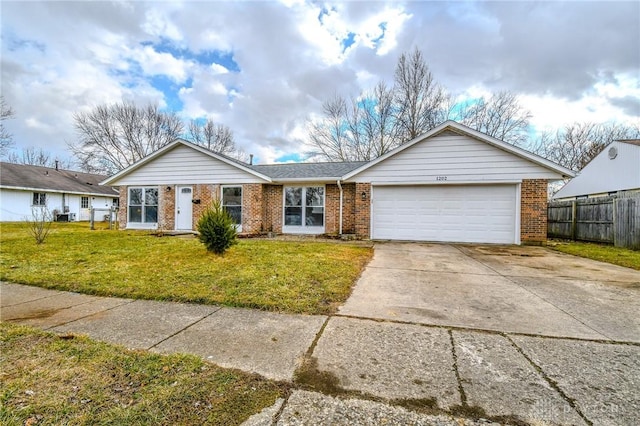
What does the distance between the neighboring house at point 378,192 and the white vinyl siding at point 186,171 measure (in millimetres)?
46

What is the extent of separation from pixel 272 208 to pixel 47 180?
919 inches

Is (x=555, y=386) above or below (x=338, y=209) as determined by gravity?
below

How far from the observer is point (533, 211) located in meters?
→ 10.3

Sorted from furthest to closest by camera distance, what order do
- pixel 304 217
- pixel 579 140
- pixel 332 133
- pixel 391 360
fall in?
pixel 579 140
pixel 332 133
pixel 304 217
pixel 391 360

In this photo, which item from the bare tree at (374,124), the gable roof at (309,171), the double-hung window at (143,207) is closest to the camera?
the gable roof at (309,171)

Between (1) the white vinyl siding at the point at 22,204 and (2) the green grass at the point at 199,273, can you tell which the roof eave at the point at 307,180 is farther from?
(1) the white vinyl siding at the point at 22,204

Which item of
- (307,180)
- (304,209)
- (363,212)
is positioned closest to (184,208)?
(304,209)

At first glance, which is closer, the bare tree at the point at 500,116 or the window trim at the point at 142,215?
the window trim at the point at 142,215

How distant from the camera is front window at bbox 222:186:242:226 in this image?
13.2 m

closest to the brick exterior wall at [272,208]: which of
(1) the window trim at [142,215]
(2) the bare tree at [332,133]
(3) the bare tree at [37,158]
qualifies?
(1) the window trim at [142,215]

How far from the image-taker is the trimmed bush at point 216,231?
22.0 feet

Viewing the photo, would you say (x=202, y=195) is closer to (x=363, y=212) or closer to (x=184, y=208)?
(x=184, y=208)

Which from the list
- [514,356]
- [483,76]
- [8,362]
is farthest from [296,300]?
[483,76]

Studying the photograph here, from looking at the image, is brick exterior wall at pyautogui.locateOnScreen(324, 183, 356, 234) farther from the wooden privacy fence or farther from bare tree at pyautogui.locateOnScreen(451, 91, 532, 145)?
bare tree at pyautogui.locateOnScreen(451, 91, 532, 145)
